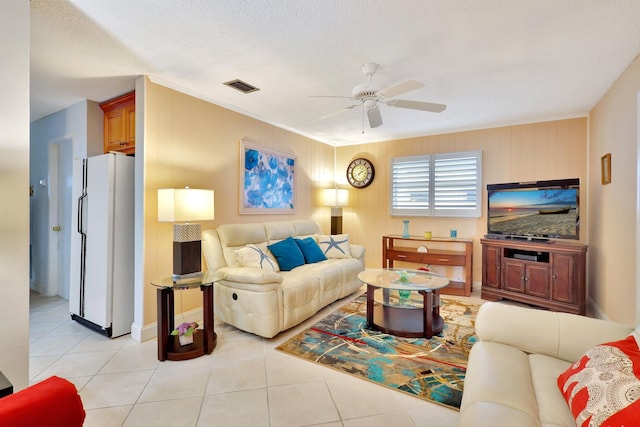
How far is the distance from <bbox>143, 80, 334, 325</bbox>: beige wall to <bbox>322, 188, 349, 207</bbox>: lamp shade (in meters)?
1.22

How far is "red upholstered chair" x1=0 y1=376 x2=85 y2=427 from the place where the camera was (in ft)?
2.43

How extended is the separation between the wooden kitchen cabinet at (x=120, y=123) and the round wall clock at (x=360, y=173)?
358cm

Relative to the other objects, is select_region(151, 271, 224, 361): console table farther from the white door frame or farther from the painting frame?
the painting frame

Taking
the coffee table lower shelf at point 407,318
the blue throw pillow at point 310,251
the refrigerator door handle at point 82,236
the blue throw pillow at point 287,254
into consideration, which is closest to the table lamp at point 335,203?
the blue throw pillow at point 310,251

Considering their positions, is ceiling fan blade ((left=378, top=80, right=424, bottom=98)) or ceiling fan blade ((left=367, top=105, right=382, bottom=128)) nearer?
ceiling fan blade ((left=378, top=80, right=424, bottom=98))

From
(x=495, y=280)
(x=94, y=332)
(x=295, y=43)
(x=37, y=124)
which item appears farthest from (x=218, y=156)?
(x=495, y=280)

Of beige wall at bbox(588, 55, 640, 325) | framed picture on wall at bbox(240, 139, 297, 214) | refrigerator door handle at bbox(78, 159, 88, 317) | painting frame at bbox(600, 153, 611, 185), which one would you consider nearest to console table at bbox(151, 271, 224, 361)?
refrigerator door handle at bbox(78, 159, 88, 317)

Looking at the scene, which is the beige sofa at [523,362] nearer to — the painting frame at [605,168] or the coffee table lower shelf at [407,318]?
the coffee table lower shelf at [407,318]

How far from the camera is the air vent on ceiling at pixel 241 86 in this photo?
9.69 feet

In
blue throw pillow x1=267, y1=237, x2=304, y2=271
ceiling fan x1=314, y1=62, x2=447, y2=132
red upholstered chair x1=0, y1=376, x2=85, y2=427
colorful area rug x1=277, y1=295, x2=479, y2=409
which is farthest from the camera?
blue throw pillow x1=267, y1=237, x2=304, y2=271

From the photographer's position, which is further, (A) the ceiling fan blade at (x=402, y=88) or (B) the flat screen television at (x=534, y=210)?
(B) the flat screen television at (x=534, y=210)

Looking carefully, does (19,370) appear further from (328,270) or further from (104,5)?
(328,270)

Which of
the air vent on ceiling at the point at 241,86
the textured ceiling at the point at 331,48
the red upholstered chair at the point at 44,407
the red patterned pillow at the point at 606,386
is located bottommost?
the red patterned pillow at the point at 606,386

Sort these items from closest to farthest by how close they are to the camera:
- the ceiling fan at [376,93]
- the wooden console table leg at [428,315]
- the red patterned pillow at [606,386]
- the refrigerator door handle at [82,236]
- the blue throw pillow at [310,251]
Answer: the red patterned pillow at [606,386]
the ceiling fan at [376,93]
the wooden console table leg at [428,315]
the refrigerator door handle at [82,236]
the blue throw pillow at [310,251]
